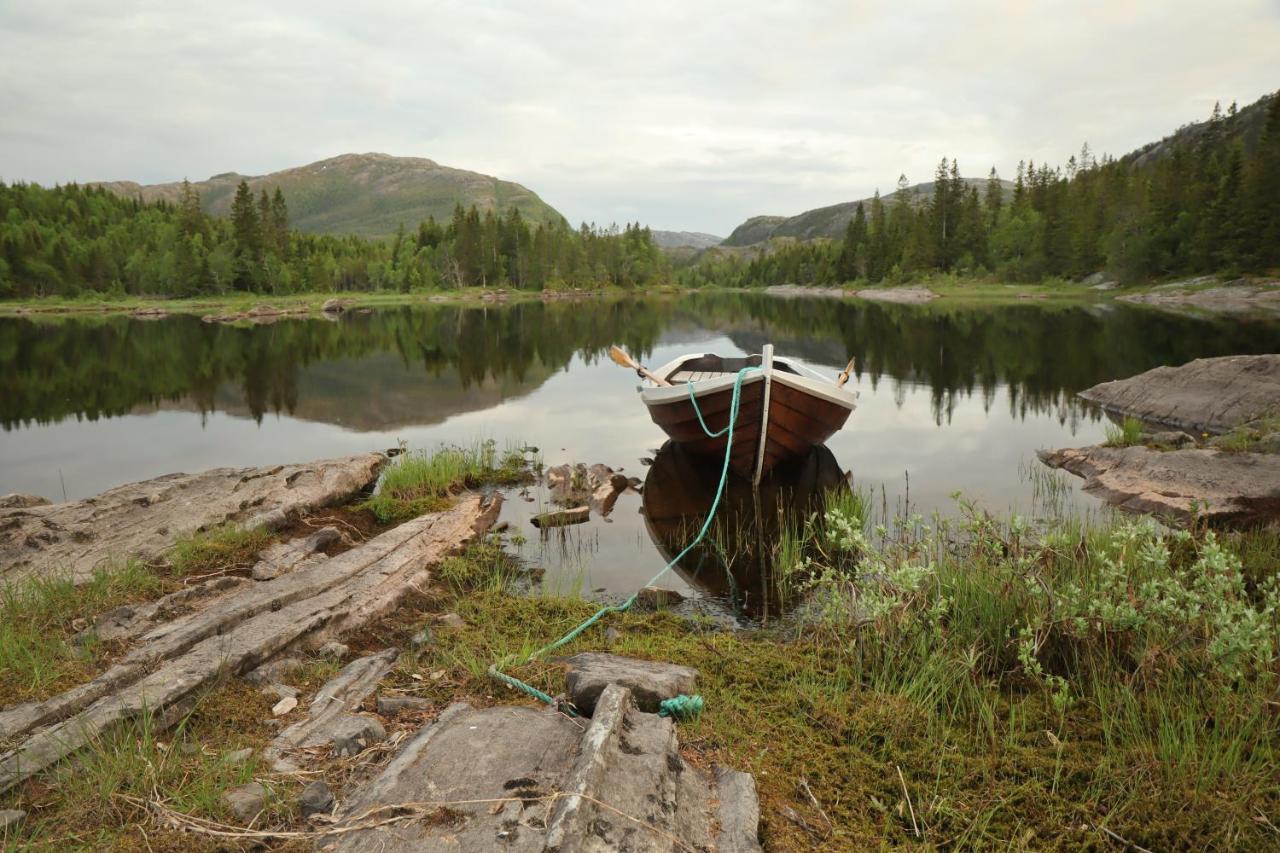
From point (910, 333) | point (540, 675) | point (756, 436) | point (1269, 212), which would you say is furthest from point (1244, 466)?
point (1269, 212)

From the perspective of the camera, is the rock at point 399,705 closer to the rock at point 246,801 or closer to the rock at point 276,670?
the rock at point 276,670

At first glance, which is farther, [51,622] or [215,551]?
[215,551]

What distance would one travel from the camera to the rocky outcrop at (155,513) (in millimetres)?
8312

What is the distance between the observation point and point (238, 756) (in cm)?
425

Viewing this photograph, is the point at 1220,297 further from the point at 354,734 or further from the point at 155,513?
the point at 354,734

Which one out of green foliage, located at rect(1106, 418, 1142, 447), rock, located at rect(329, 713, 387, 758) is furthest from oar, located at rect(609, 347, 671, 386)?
rock, located at rect(329, 713, 387, 758)

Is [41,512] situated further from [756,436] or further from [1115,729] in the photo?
[1115,729]

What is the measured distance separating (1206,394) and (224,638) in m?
21.3

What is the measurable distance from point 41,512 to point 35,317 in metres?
89.2

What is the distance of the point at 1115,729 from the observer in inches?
185

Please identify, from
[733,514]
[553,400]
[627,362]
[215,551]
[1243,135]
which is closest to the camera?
[215,551]

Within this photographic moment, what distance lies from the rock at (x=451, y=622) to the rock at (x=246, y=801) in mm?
3046

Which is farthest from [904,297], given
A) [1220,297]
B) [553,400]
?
[553,400]

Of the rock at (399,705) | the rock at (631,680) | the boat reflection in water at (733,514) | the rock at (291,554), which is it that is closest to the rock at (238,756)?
the rock at (399,705)
